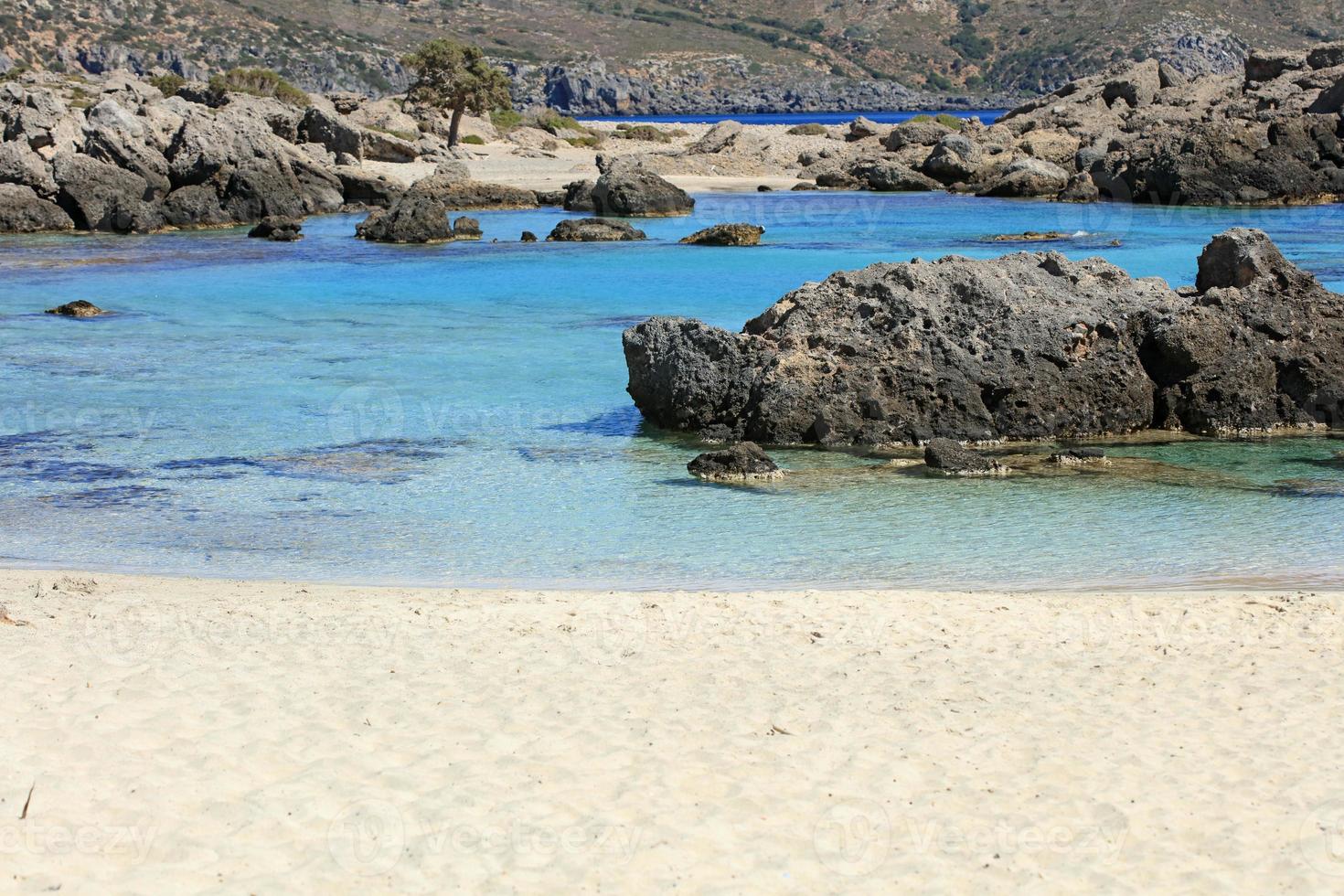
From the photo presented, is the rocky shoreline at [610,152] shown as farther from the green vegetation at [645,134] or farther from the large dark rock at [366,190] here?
the green vegetation at [645,134]

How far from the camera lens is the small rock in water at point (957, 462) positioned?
33.9ft

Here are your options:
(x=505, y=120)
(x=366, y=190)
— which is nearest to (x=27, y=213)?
(x=366, y=190)

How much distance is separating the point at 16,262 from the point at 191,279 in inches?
167

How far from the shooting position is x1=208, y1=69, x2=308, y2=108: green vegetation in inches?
2141

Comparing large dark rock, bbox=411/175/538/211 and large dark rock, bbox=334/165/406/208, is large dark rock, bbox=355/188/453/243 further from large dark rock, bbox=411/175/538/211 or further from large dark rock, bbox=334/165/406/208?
large dark rock, bbox=334/165/406/208

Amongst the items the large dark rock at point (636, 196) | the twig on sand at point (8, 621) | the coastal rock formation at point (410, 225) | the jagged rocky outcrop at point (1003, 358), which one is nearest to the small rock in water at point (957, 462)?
the jagged rocky outcrop at point (1003, 358)

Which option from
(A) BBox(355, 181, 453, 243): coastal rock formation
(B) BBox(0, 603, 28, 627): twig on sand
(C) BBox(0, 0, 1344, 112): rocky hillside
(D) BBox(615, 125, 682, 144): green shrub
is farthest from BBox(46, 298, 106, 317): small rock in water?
(C) BBox(0, 0, 1344, 112): rocky hillside

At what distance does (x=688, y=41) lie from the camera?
173 meters

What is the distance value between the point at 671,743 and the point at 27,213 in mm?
29771

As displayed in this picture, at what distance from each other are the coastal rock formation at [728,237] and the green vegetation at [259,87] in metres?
27.7

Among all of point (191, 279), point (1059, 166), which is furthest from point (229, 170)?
point (1059, 166)

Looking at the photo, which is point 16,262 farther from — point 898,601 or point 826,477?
point 898,601

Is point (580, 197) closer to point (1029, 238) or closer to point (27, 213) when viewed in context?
point (1029, 238)

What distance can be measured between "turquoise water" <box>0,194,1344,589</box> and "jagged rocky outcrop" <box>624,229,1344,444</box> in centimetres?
51
